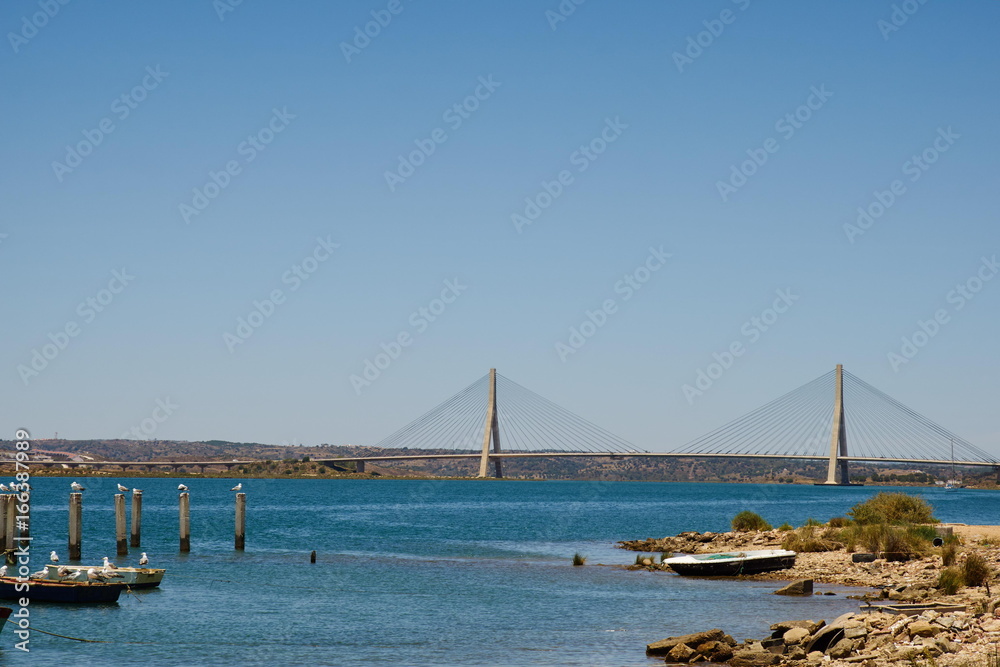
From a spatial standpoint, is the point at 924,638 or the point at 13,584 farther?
the point at 13,584

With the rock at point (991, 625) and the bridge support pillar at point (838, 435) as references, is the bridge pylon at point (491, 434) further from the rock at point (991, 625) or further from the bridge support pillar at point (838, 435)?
the rock at point (991, 625)

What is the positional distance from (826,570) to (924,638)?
55.7 ft

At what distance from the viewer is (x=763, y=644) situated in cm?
2130

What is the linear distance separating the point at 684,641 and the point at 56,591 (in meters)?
16.7

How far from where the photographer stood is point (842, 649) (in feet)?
65.0

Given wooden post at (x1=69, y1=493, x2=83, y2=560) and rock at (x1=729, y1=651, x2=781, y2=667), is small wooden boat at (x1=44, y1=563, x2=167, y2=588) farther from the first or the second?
rock at (x1=729, y1=651, x2=781, y2=667)

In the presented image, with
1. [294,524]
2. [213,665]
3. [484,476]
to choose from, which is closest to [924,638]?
[213,665]

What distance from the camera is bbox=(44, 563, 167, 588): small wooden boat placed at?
2948 centimetres

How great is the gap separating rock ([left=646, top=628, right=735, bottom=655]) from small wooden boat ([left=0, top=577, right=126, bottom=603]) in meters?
15.1

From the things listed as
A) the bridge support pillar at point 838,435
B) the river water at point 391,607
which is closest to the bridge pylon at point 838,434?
the bridge support pillar at point 838,435

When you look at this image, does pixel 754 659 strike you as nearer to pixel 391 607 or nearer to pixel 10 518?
pixel 391 607

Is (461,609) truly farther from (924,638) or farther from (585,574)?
(924,638)

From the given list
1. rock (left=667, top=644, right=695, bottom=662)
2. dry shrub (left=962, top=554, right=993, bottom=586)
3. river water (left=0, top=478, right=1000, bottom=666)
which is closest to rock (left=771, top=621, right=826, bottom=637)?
river water (left=0, top=478, right=1000, bottom=666)

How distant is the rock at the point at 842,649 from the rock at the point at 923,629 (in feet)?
3.38
